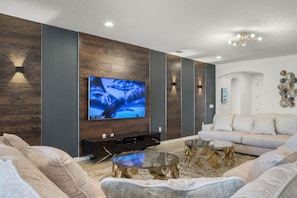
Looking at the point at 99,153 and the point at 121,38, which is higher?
the point at 121,38

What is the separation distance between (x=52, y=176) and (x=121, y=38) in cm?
424

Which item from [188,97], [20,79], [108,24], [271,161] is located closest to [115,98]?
[108,24]

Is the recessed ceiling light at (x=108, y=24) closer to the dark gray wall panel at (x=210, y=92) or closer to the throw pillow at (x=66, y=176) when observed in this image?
the throw pillow at (x=66, y=176)

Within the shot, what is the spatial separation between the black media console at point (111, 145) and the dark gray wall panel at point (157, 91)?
93 centimetres

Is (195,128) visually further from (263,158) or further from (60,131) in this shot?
(263,158)

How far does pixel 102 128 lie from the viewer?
15.9ft

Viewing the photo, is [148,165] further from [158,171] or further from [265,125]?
[265,125]

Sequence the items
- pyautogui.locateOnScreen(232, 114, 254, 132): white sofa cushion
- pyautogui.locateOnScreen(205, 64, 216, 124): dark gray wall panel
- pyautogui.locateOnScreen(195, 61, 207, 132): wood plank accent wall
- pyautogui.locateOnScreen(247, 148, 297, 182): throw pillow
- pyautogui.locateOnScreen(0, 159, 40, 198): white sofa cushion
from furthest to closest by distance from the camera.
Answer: pyautogui.locateOnScreen(205, 64, 216, 124): dark gray wall panel → pyautogui.locateOnScreen(195, 61, 207, 132): wood plank accent wall → pyautogui.locateOnScreen(232, 114, 254, 132): white sofa cushion → pyautogui.locateOnScreen(247, 148, 297, 182): throw pillow → pyautogui.locateOnScreen(0, 159, 40, 198): white sofa cushion

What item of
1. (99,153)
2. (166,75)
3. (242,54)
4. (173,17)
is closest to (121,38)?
(173,17)

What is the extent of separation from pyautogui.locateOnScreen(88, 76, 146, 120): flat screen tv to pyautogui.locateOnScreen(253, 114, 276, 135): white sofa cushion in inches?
107

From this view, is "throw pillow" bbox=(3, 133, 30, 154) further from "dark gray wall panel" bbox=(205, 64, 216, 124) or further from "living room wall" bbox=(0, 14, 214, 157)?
"dark gray wall panel" bbox=(205, 64, 216, 124)

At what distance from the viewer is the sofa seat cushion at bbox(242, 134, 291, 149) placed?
13.9 ft

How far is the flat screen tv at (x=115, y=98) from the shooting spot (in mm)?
4637

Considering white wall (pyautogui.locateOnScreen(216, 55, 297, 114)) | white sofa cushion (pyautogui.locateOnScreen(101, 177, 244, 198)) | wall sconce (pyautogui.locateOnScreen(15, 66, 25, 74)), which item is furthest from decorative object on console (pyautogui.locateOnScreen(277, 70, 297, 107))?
wall sconce (pyautogui.locateOnScreen(15, 66, 25, 74))
